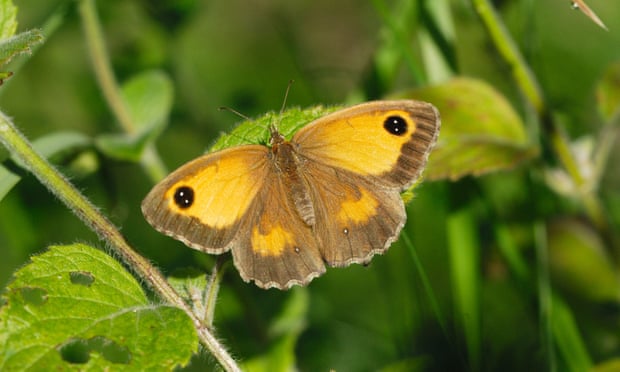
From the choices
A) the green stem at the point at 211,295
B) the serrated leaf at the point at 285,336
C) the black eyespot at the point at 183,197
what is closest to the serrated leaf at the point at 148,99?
the serrated leaf at the point at 285,336

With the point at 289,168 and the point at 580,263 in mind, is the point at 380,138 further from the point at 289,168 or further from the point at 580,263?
the point at 580,263

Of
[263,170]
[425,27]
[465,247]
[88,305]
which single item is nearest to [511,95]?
[425,27]

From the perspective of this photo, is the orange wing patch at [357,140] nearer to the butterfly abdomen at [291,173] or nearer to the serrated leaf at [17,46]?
the butterfly abdomen at [291,173]

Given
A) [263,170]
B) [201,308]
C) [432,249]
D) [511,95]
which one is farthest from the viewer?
[511,95]

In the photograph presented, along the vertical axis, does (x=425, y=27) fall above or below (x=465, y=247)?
above

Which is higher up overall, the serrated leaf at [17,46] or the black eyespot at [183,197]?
the serrated leaf at [17,46]

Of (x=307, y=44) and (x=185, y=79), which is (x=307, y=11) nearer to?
(x=307, y=44)

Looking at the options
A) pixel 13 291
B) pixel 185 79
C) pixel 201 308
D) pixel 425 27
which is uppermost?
pixel 13 291
